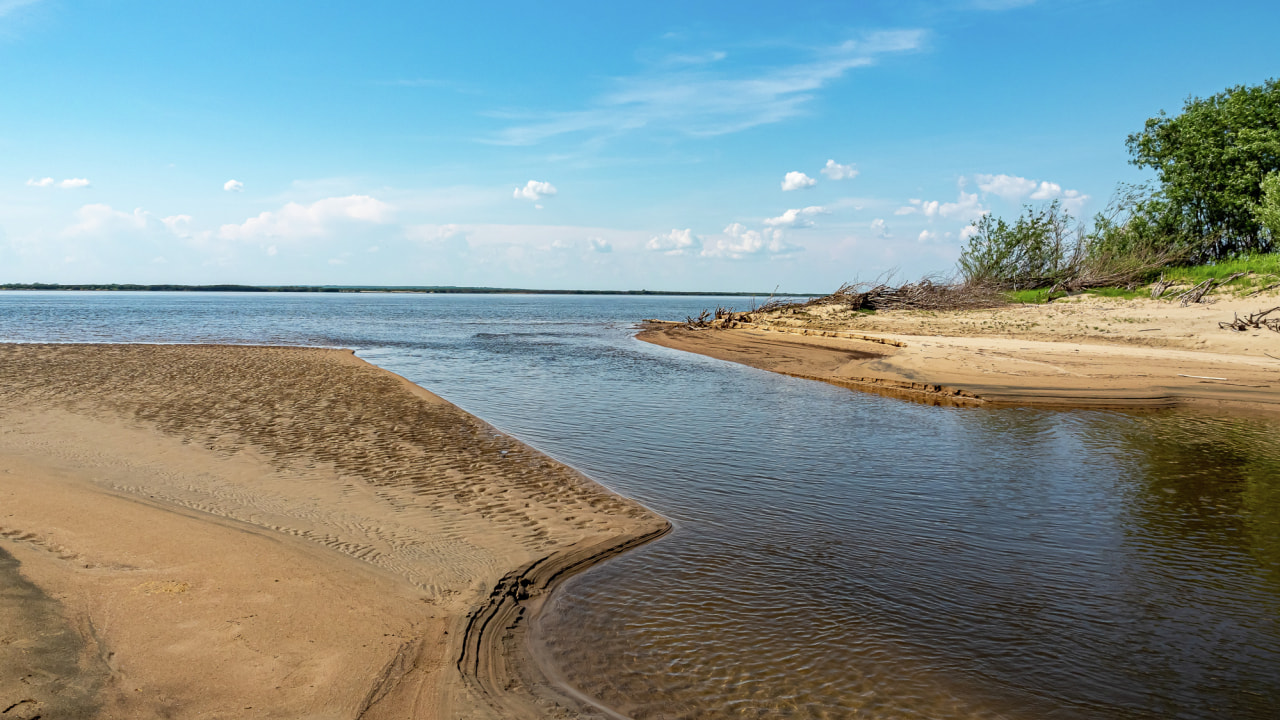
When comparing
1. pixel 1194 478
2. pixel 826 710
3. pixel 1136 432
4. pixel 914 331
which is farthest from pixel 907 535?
pixel 914 331

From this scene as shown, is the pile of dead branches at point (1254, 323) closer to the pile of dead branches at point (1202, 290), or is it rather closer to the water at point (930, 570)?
the pile of dead branches at point (1202, 290)

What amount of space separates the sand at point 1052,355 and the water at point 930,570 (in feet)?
7.25

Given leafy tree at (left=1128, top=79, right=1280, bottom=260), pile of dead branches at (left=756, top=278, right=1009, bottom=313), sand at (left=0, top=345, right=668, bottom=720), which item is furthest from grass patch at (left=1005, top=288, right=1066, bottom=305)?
sand at (left=0, top=345, right=668, bottom=720)

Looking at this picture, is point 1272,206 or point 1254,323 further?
point 1272,206

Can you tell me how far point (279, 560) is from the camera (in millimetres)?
5969

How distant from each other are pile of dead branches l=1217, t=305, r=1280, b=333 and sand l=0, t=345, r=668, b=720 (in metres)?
24.5

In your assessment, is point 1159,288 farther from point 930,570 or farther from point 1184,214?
point 930,570

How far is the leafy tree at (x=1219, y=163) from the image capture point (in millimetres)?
35500

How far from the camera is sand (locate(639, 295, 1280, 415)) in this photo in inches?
637

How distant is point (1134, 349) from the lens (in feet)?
69.1

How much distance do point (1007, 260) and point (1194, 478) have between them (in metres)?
38.7

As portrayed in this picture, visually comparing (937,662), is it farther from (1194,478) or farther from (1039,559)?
(1194,478)

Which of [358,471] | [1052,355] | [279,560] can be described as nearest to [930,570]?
[279,560]

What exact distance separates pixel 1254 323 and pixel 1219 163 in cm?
2124
